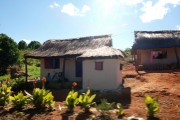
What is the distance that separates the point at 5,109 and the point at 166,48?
18936mm

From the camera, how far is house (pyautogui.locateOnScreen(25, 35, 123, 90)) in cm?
1518

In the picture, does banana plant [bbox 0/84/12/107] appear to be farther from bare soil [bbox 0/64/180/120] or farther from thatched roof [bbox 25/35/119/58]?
thatched roof [bbox 25/35/119/58]

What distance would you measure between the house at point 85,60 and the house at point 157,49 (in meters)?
5.95

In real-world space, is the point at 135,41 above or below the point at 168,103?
above

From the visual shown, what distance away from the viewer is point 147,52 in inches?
1005

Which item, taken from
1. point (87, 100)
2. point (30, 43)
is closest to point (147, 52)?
point (87, 100)

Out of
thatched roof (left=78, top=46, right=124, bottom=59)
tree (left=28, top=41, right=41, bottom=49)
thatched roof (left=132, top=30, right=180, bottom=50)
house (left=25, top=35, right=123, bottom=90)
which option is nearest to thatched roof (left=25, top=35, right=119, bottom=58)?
house (left=25, top=35, right=123, bottom=90)

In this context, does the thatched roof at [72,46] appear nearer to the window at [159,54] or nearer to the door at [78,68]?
the door at [78,68]

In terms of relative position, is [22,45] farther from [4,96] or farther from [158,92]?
[4,96]

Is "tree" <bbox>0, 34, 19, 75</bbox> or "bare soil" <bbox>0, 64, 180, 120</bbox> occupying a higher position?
"tree" <bbox>0, 34, 19, 75</bbox>

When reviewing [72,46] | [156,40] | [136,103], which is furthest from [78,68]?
[156,40]

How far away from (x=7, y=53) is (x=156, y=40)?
64.7ft

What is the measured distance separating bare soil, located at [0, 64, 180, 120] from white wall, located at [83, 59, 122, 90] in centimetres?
114

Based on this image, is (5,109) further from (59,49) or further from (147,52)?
(147,52)
